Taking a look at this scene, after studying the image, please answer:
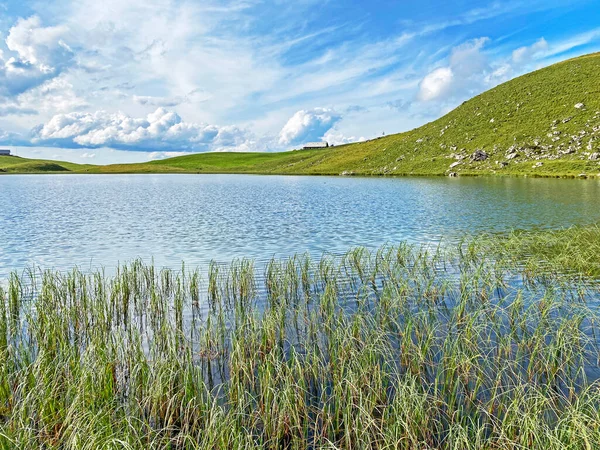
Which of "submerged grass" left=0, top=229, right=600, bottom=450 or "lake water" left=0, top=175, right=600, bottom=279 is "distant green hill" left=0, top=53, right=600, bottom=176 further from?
"submerged grass" left=0, top=229, right=600, bottom=450

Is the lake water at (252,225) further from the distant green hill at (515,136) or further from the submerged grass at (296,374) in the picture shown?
the distant green hill at (515,136)

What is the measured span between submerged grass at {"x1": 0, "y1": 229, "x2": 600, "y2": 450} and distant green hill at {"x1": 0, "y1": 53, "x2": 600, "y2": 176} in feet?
218

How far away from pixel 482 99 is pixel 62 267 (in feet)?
413

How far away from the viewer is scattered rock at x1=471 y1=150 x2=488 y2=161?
88.6m

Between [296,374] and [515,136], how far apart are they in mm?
97603

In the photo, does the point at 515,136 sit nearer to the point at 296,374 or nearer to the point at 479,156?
the point at 479,156

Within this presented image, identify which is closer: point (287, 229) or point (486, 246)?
point (486, 246)

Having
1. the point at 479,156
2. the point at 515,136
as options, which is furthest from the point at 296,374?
the point at 515,136

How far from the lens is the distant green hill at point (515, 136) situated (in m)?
76.4

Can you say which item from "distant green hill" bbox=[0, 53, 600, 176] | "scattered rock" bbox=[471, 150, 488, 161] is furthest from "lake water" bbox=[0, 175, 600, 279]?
"scattered rock" bbox=[471, 150, 488, 161]

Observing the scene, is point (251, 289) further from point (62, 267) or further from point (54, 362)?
point (62, 267)

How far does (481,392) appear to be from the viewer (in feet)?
26.0

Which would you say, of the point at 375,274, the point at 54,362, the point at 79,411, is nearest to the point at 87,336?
the point at 54,362

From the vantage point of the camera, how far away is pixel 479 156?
8938cm
